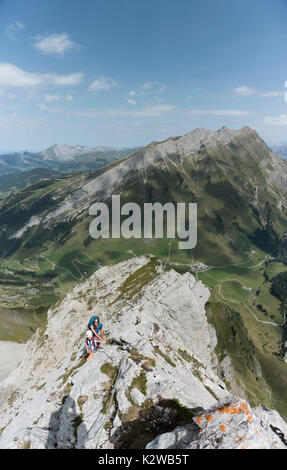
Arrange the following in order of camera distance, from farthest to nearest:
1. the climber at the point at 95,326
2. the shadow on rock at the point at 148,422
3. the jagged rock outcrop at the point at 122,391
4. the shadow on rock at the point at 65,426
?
the climber at the point at 95,326, the shadow on rock at the point at 65,426, the jagged rock outcrop at the point at 122,391, the shadow on rock at the point at 148,422

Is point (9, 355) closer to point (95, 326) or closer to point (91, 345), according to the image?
point (91, 345)

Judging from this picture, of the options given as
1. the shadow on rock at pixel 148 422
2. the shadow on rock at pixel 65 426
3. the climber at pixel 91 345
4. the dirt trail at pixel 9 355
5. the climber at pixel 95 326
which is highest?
the climber at pixel 95 326

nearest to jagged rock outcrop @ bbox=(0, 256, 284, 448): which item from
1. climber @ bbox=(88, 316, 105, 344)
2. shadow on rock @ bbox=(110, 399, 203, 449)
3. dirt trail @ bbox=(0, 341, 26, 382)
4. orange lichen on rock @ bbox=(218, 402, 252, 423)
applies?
shadow on rock @ bbox=(110, 399, 203, 449)

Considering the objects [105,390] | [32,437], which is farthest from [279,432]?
[32,437]

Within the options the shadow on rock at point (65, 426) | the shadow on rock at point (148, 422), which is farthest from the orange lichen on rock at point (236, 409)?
the shadow on rock at point (65, 426)

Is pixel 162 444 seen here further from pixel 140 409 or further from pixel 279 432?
pixel 279 432

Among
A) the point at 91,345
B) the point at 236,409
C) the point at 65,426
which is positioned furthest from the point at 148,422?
the point at 91,345

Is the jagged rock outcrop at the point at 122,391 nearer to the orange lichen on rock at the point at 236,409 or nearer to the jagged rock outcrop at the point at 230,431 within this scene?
the jagged rock outcrop at the point at 230,431
